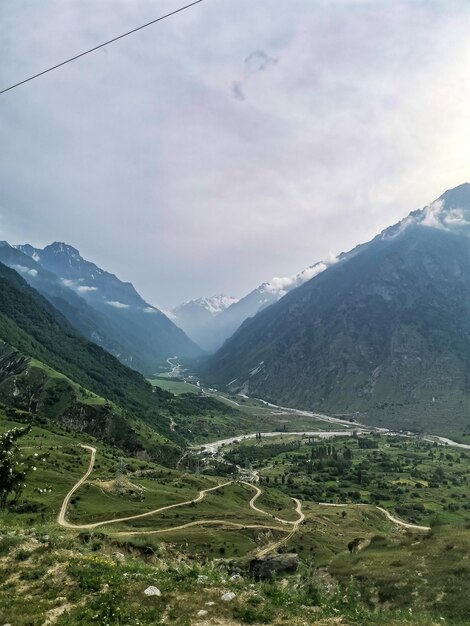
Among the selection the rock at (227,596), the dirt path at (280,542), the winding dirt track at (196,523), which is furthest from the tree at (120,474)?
the rock at (227,596)

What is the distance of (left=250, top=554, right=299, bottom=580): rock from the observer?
2133 inches

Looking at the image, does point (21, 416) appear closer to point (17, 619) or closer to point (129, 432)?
point (129, 432)

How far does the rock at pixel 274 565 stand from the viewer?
178 feet

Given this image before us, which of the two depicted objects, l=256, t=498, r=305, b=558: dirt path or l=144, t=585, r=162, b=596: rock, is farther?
l=256, t=498, r=305, b=558: dirt path

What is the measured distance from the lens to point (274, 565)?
5553cm

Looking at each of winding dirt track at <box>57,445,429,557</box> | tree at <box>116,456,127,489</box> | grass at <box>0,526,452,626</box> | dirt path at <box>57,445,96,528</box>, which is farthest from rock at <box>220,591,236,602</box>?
tree at <box>116,456,127,489</box>

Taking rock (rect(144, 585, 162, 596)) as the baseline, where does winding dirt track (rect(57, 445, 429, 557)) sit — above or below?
below

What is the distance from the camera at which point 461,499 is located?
173875 mm

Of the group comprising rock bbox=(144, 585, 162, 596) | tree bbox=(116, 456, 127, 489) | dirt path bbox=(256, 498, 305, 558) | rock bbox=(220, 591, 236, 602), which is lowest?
dirt path bbox=(256, 498, 305, 558)

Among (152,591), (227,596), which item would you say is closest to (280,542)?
(227,596)

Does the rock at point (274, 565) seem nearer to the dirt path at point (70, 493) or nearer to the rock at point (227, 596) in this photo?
the rock at point (227, 596)

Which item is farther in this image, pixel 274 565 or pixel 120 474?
pixel 120 474

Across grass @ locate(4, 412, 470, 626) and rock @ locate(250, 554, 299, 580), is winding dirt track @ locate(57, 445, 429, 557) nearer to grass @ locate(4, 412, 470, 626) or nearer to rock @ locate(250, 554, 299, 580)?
grass @ locate(4, 412, 470, 626)

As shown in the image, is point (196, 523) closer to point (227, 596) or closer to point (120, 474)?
point (120, 474)
